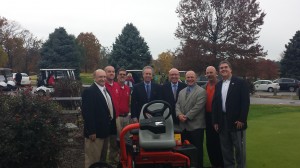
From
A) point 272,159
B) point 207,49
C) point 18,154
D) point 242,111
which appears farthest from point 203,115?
point 207,49

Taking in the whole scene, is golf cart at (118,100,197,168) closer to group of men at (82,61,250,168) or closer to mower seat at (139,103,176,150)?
mower seat at (139,103,176,150)

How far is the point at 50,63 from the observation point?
175 ft

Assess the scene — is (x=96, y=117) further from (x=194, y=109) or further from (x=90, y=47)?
(x=90, y=47)

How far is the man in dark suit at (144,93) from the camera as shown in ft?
24.9

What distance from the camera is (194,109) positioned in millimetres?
7191

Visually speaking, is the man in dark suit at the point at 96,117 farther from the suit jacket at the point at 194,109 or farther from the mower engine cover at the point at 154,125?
the mower engine cover at the point at 154,125

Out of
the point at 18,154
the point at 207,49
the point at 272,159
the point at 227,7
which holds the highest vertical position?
the point at 227,7

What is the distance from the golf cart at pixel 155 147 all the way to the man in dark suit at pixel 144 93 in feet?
7.15

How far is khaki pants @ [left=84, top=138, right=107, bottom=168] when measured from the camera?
21.7 feet

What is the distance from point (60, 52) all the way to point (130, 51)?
10.3 m

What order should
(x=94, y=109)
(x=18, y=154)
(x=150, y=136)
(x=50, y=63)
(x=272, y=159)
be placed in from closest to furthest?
(x=150, y=136) < (x=18, y=154) < (x=94, y=109) < (x=272, y=159) < (x=50, y=63)

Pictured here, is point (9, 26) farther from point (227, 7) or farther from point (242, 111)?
point (242, 111)

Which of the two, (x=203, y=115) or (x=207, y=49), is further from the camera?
(x=207, y=49)

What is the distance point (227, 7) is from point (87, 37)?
36616 millimetres
